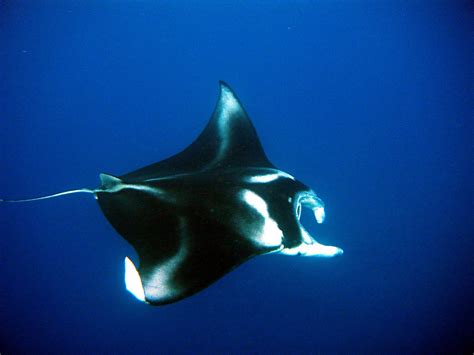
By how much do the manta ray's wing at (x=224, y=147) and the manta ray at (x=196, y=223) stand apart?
132 millimetres

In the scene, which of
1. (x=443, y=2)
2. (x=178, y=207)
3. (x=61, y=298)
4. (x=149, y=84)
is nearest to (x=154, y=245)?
(x=178, y=207)

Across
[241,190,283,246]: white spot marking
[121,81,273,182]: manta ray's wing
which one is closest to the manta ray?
[241,190,283,246]: white spot marking

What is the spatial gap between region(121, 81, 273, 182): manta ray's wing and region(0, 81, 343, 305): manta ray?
13 centimetres

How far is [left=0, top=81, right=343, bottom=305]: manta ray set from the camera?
1.58m

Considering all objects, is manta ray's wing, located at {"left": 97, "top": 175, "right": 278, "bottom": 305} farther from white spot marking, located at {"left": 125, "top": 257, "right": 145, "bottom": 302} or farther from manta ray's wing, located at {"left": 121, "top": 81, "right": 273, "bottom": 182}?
manta ray's wing, located at {"left": 121, "top": 81, "right": 273, "bottom": 182}

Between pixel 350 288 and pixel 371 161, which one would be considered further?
pixel 371 161

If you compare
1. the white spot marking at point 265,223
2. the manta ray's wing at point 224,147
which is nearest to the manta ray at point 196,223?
the white spot marking at point 265,223

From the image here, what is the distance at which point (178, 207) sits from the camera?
1.73m

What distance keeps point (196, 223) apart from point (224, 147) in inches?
26.2

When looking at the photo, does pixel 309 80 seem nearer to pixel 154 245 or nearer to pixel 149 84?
pixel 149 84

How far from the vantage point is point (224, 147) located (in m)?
2.22

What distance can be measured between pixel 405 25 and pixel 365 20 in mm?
437

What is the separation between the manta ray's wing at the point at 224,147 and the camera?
2.11m

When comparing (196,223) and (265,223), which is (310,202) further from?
(196,223)
